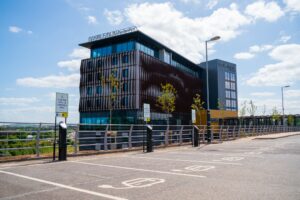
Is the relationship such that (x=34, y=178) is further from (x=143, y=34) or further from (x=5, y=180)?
(x=143, y=34)

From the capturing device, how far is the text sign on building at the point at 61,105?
12.1m

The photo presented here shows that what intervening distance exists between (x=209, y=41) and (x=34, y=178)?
66.0 feet

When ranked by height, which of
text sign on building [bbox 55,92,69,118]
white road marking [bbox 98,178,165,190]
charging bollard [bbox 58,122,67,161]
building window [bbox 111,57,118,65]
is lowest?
white road marking [bbox 98,178,165,190]

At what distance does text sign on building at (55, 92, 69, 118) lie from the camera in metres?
12.1

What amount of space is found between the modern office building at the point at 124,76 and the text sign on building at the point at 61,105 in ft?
134

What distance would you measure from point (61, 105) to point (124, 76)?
46164mm

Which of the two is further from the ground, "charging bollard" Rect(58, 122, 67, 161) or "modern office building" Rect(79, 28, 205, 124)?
"modern office building" Rect(79, 28, 205, 124)

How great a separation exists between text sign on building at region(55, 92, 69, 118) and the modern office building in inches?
1608

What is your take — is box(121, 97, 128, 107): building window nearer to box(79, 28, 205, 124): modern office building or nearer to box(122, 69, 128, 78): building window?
box(79, 28, 205, 124): modern office building

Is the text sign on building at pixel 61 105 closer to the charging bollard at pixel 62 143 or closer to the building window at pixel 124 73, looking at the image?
the charging bollard at pixel 62 143

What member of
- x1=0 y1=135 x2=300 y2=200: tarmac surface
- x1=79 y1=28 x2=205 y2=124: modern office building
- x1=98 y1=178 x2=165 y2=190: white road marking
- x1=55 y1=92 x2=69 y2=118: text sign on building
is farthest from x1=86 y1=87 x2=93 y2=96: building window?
x1=98 y1=178 x2=165 y2=190: white road marking

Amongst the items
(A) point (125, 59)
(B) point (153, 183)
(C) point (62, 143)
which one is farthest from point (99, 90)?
(B) point (153, 183)

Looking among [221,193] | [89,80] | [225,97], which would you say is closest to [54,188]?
[221,193]

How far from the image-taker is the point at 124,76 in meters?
58.1
